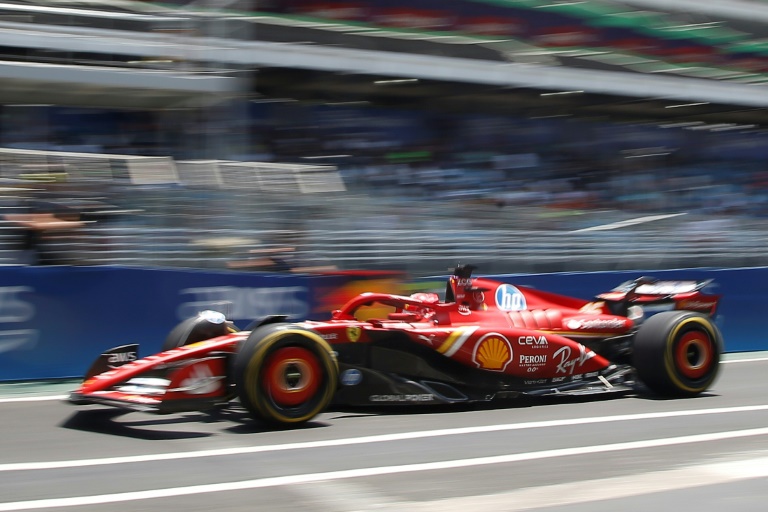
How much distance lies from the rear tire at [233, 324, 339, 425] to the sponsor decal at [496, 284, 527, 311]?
6.33 ft

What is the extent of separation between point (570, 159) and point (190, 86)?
7.96m

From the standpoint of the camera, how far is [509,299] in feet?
27.7

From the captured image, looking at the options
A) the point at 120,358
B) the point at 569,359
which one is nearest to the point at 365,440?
the point at 120,358

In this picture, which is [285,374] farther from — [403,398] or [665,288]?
[665,288]

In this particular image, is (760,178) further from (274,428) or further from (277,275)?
(274,428)

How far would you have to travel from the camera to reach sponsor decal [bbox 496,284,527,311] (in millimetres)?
8406

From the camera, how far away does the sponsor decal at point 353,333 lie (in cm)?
A: 743

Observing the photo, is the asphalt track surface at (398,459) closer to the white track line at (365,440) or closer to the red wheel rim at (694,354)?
the white track line at (365,440)

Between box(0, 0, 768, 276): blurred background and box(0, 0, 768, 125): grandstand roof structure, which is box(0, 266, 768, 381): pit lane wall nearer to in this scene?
box(0, 0, 768, 276): blurred background

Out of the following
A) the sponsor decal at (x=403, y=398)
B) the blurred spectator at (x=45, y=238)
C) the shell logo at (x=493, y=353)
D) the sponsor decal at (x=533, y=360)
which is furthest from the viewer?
the blurred spectator at (x=45, y=238)

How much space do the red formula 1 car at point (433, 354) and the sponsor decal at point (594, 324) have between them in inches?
0.5

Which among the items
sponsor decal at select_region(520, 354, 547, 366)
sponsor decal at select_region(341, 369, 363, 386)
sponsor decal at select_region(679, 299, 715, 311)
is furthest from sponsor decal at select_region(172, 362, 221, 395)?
sponsor decal at select_region(679, 299, 715, 311)

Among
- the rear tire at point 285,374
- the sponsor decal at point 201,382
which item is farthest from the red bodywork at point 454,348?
the rear tire at point 285,374

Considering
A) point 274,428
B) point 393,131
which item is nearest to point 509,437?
point 274,428
